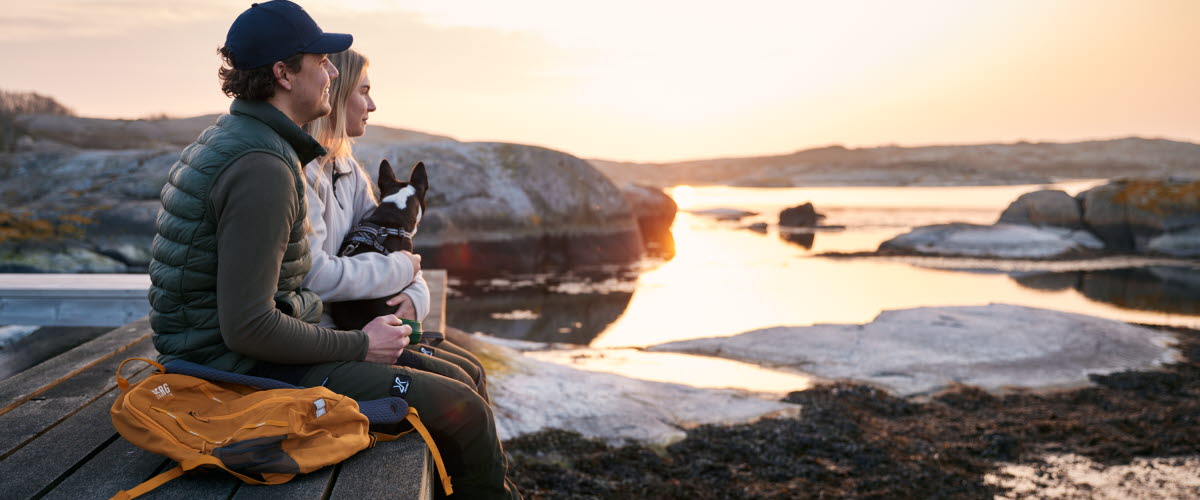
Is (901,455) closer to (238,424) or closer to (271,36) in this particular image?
(238,424)

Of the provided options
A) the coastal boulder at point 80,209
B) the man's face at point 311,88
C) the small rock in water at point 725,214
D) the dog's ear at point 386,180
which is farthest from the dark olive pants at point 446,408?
the small rock in water at point 725,214

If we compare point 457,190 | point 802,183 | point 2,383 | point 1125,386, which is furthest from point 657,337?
point 802,183

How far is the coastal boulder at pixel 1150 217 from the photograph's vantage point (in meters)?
19.5

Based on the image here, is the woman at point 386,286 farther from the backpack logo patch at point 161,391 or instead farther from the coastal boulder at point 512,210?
the coastal boulder at point 512,210

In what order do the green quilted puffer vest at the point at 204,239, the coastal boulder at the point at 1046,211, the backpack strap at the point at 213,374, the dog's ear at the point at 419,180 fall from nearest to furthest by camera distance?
the green quilted puffer vest at the point at 204,239, the backpack strap at the point at 213,374, the dog's ear at the point at 419,180, the coastal boulder at the point at 1046,211

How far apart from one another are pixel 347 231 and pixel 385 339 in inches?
30.3

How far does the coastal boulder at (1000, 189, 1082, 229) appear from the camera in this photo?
22141 millimetres

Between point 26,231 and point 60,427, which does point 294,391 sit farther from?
point 26,231

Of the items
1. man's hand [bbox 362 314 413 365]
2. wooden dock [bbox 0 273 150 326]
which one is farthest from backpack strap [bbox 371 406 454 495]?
wooden dock [bbox 0 273 150 326]

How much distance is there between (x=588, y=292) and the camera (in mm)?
13742

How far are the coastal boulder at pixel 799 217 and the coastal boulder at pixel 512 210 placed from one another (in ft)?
33.7

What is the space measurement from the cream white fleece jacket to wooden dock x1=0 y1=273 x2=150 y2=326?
3.59 metres

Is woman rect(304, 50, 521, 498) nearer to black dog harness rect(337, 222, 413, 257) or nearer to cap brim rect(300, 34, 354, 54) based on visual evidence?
black dog harness rect(337, 222, 413, 257)

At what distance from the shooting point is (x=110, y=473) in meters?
2.18
